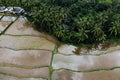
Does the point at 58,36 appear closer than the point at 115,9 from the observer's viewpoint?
Yes

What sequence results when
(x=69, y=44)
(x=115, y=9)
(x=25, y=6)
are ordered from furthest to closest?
(x=25, y=6)
(x=115, y=9)
(x=69, y=44)

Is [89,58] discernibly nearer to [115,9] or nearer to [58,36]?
[58,36]

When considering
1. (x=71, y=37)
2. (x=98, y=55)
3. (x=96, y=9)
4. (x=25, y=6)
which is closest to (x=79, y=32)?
(x=71, y=37)

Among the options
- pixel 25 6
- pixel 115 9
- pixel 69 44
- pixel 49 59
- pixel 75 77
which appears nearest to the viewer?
pixel 75 77

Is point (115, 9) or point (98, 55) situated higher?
point (115, 9)

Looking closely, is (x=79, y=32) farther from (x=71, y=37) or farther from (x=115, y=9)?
(x=115, y=9)

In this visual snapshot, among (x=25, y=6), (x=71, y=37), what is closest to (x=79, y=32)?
(x=71, y=37)
